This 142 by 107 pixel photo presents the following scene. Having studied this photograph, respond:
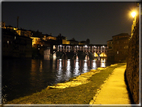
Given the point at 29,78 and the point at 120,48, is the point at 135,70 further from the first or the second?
the point at 120,48

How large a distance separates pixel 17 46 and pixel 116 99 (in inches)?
3724

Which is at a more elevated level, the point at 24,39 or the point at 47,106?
the point at 24,39

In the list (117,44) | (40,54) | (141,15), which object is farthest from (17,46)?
(141,15)

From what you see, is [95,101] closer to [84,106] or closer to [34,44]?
[84,106]

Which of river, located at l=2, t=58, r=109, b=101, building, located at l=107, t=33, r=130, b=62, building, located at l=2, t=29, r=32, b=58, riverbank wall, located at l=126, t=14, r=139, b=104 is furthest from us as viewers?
building, located at l=107, t=33, r=130, b=62

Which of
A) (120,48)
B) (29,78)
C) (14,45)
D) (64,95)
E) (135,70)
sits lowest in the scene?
(29,78)

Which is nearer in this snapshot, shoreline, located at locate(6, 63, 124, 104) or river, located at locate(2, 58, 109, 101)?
shoreline, located at locate(6, 63, 124, 104)

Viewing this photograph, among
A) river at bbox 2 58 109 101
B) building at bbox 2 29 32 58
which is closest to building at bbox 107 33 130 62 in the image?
river at bbox 2 58 109 101

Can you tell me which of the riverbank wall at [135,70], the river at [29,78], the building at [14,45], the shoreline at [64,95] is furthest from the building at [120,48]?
the riverbank wall at [135,70]

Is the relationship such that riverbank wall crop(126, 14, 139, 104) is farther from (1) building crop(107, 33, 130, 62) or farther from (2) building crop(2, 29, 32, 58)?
(1) building crop(107, 33, 130, 62)

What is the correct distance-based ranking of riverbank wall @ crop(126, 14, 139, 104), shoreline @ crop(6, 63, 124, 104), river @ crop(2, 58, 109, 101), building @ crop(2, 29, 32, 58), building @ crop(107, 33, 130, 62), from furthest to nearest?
building @ crop(107, 33, 130, 62), building @ crop(2, 29, 32, 58), river @ crop(2, 58, 109, 101), shoreline @ crop(6, 63, 124, 104), riverbank wall @ crop(126, 14, 139, 104)

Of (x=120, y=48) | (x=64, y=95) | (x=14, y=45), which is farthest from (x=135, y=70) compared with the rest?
(x=14, y=45)

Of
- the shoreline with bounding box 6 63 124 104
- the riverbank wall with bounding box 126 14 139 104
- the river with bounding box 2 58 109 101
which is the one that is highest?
the riverbank wall with bounding box 126 14 139 104

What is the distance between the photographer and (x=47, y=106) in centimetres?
900
